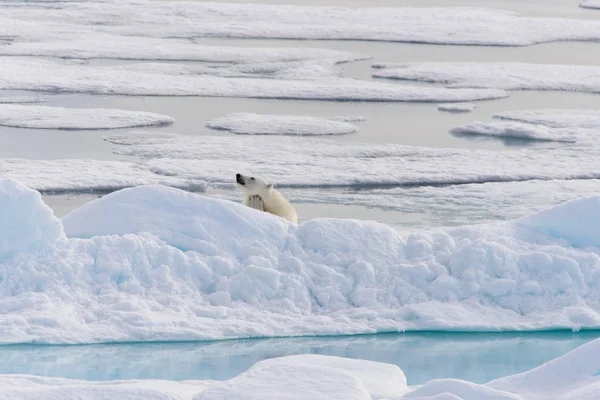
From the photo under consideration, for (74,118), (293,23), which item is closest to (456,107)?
(74,118)

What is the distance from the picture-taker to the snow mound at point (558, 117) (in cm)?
1145

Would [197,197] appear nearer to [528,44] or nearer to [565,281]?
[565,281]

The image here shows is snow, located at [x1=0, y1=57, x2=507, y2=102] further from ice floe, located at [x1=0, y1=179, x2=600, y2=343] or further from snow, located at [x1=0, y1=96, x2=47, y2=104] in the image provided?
ice floe, located at [x1=0, y1=179, x2=600, y2=343]

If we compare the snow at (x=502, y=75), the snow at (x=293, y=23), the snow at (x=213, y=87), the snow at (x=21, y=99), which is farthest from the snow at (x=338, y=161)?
the snow at (x=293, y=23)

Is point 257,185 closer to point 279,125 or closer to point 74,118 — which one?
point 279,125

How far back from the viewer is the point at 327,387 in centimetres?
344

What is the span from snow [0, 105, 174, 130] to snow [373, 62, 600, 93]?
447 centimetres

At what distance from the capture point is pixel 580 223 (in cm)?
562

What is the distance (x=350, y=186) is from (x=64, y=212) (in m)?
2.44

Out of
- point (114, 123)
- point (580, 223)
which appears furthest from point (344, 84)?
point (580, 223)

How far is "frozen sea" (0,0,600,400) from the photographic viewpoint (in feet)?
15.8

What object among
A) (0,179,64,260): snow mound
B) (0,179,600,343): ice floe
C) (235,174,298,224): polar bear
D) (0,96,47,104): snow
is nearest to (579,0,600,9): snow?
(0,96,47,104): snow

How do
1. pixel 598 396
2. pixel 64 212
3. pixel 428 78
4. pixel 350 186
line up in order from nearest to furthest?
pixel 598 396 → pixel 64 212 → pixel 350 186 → pixel 428 78

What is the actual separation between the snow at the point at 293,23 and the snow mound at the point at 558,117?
687 cm
